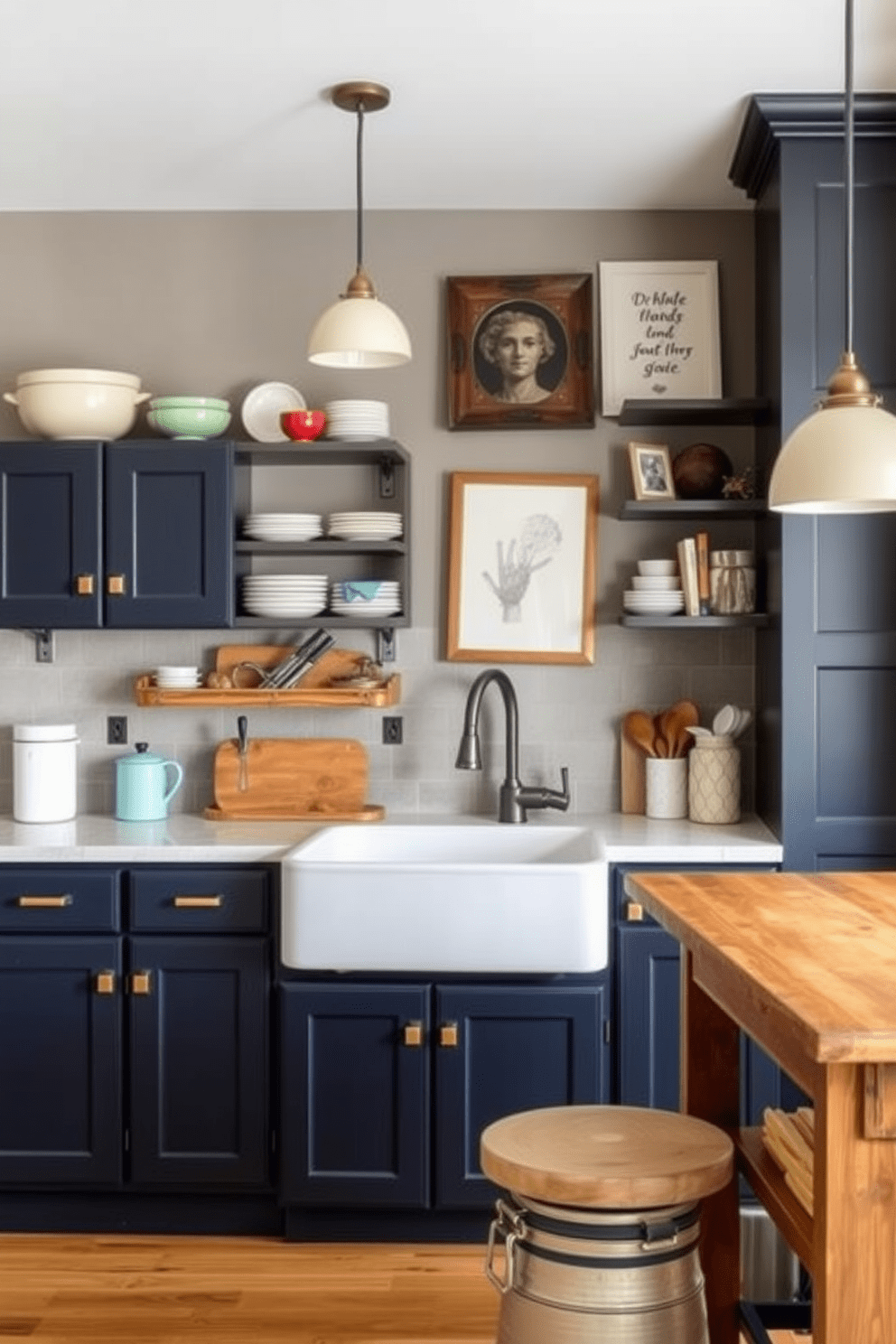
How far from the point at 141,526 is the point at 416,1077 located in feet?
5.30

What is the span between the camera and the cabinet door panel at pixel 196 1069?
149 inches

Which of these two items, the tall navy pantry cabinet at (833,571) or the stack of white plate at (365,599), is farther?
the stack of white plate at (365,599)

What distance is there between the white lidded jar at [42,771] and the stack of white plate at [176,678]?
0.96ft

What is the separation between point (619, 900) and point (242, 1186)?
46.2 inches

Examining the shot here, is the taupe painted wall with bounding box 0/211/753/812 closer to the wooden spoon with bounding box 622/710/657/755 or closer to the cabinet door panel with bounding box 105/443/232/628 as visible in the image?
the wooden spoon with bounding box 622/710/657/755

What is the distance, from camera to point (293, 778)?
4371 mm

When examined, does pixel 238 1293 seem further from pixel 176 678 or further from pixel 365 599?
pixel 365 599

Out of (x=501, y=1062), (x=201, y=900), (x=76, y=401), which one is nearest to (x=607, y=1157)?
(x=501, y=1062)

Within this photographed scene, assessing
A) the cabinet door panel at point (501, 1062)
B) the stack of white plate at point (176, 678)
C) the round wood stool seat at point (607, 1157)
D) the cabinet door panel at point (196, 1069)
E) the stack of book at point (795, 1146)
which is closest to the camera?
the round wood stool seat at point (607, 1157)

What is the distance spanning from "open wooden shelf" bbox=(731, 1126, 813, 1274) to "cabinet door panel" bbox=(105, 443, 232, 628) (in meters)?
2.05

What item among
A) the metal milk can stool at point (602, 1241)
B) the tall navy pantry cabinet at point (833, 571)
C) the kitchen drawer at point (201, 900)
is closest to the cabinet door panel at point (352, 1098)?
the kitchen drawer at point (201, 900)

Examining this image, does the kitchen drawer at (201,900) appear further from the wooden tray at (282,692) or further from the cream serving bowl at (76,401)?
the cream serving bowl at (76,401)

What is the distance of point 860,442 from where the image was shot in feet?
7.63

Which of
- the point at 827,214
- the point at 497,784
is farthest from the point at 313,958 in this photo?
the point at 827,214
